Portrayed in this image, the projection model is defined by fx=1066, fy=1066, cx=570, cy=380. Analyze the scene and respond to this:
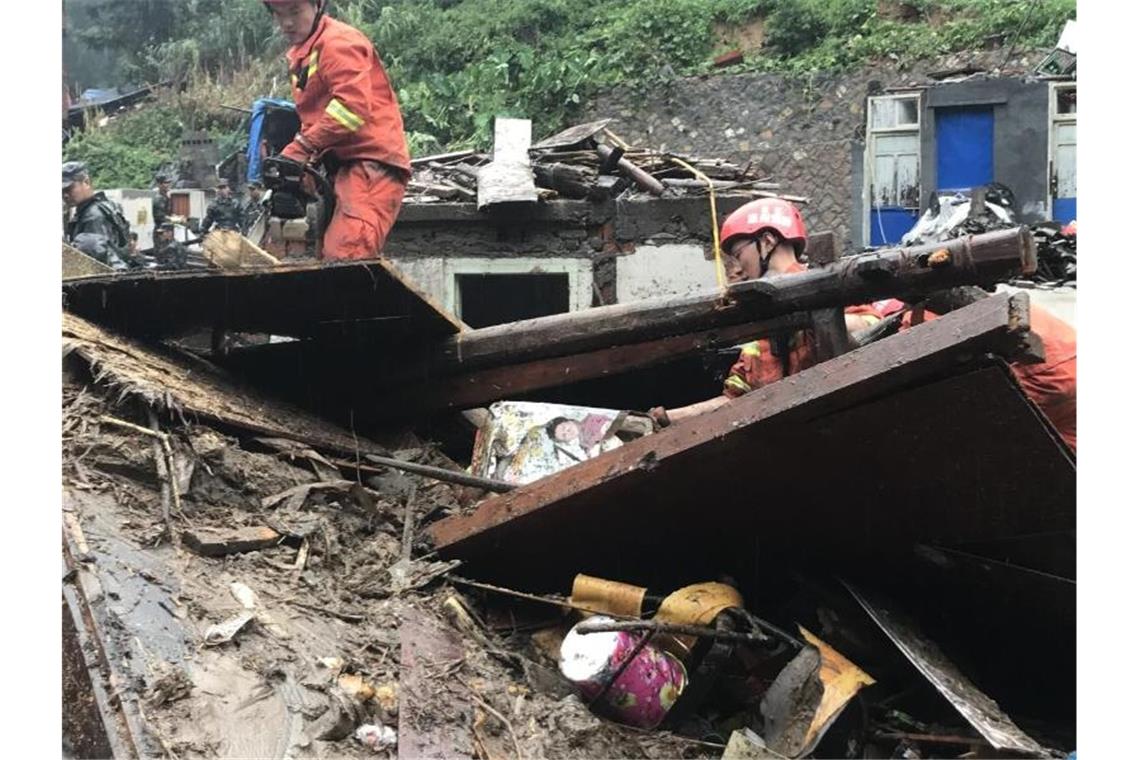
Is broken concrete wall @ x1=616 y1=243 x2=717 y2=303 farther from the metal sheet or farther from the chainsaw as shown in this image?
the metal sheet

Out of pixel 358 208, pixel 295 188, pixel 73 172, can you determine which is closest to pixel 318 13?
pixel 295 188

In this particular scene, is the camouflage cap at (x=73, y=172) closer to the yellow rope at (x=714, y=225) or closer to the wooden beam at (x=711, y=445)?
the yellow rope at (x=714, y=225)

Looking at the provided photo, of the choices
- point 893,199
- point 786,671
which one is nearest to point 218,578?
point 786,671

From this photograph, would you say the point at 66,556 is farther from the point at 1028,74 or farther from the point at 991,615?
the point at 1028,74

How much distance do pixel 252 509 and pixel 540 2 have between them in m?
5.42

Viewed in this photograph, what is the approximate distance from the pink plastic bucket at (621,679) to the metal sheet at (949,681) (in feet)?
1.85

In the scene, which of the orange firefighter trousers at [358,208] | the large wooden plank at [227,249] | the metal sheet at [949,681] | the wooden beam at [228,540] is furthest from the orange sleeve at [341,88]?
the metal sheet at [949,681]

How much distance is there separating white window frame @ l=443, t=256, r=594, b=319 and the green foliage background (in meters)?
1.26

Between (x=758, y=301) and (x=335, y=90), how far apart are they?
3011 millimetres

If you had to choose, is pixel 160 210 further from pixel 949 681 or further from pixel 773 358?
pixel 949 681

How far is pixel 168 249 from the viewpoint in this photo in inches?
287

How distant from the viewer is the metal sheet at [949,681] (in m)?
2.25

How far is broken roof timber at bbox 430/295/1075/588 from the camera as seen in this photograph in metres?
2.37

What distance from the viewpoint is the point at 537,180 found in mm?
7520
